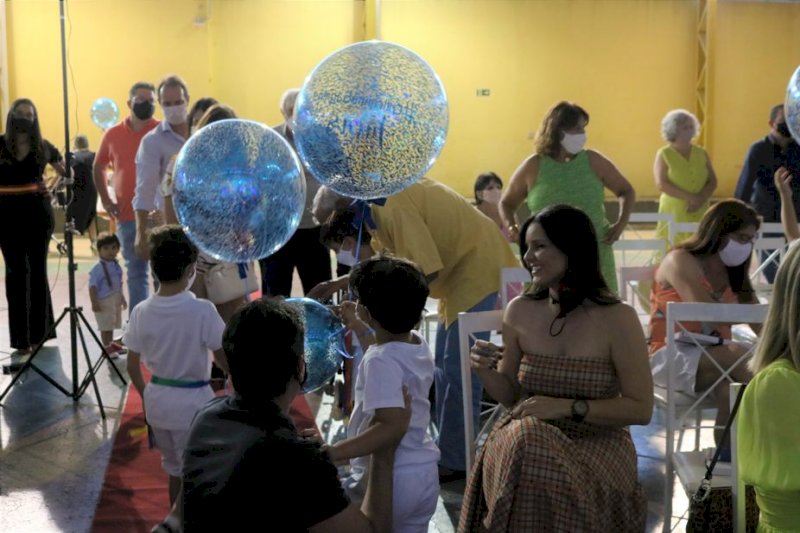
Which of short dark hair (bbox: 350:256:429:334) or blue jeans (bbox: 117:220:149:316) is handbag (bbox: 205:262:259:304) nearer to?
blue jeans (bbox: 117:220:149:316)

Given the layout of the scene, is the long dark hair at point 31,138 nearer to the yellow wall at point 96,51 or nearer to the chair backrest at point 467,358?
the chair backrest at point 467,358

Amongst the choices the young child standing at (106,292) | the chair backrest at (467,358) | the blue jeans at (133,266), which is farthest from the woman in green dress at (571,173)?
the young child standing at (106,292)

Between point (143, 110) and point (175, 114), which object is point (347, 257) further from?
point (143, 110)

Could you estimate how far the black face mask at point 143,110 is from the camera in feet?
20.0

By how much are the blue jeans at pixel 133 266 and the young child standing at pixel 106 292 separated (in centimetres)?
30

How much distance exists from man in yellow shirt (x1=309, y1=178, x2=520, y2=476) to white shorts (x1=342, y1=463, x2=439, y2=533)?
3.87 feet

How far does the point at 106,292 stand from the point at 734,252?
12.9ft

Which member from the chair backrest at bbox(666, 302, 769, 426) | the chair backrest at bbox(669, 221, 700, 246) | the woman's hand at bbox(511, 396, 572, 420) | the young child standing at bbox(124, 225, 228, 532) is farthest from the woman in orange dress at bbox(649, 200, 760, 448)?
the young child standing at bbox(124, 225, 228, 532)

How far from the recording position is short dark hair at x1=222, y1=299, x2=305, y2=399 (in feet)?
6.17

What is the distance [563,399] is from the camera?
268 cm

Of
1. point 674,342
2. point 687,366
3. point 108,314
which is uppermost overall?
point 674,342

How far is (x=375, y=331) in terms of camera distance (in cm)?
258

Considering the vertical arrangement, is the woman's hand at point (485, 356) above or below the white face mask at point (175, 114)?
below

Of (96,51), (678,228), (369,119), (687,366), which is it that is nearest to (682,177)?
(678,228)
